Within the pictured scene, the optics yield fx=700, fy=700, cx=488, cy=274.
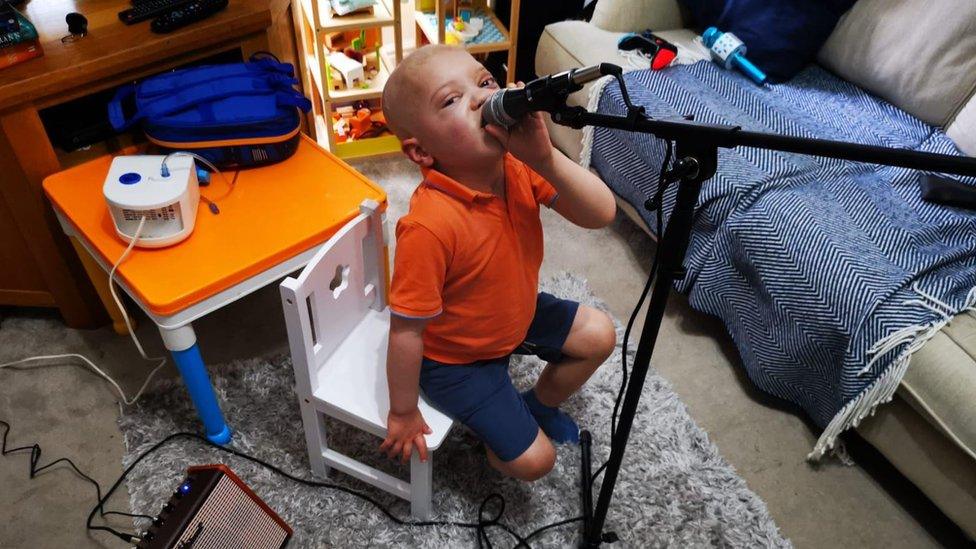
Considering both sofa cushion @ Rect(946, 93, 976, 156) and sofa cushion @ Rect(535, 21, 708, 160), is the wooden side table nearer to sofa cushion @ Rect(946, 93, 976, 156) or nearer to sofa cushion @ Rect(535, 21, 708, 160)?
sofa cushion @ Rect(535, 21, 708, 160)

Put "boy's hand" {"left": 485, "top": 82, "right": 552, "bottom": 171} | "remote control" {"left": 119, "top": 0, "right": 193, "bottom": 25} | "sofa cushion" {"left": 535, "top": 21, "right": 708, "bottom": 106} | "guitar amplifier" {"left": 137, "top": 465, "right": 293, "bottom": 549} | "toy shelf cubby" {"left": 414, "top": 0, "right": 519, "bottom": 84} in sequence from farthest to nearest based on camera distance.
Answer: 1. "toy shelf cubby" {"left": 414, "top": 0, "right": 519, "bottom": 84}
2. "sofa cushion" {"left": 535, "top": 21, "right": 708, "bottom": 106}
3. "remote control" {"left": 119, "top": 0, "right": 193, "bottom": 25}
4. "guitar amplifier" {"left": 137, "top": 465, "right": 293, "bottom": 549}
5. "boy's hand" {"left": 485, "top": 82, "right": 552, "bottom": 171}

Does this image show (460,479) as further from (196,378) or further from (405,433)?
(196,378)

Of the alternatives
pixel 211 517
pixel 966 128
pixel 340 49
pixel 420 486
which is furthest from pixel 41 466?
pixel 966 128

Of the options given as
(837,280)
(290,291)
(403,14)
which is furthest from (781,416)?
(403,14)

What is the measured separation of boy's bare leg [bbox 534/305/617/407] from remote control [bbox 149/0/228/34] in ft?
3.41

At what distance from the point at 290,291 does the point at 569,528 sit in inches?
28.4

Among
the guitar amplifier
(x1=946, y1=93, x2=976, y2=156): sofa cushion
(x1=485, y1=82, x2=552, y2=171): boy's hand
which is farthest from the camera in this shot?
(x1=946, y1=93, x2=976, y2=156): sofa cushion

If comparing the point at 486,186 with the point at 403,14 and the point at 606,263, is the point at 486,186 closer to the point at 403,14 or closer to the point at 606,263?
the point at 606,263

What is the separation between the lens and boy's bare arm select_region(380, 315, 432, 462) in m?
1.07

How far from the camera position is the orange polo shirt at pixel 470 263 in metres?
1.03

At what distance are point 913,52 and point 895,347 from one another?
35.3 inches

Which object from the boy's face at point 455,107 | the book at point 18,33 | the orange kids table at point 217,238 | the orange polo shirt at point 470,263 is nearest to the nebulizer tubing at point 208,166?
the orange kids table at point 217,238

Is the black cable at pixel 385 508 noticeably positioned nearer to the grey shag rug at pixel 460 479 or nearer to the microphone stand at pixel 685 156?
the grey shag rug at pixel 460 479

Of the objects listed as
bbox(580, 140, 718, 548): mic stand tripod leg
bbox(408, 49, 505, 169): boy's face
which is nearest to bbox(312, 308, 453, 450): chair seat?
bbox(580, 140, 718, 548): mic stand tripod leg
